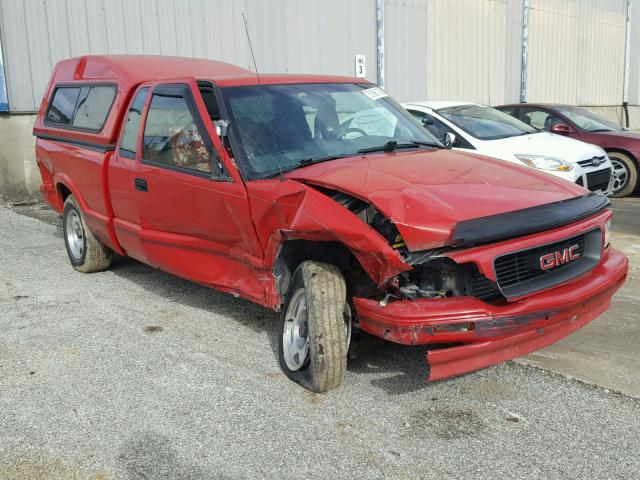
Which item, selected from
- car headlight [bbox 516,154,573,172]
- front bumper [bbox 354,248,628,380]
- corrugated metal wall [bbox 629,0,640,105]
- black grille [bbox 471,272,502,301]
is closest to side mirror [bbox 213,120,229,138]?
front bumper [bbox 354,248,628,380]

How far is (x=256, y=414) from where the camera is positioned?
11.5 feet

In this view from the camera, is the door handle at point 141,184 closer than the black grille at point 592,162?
Yes

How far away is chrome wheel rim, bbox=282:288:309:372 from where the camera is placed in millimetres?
3828

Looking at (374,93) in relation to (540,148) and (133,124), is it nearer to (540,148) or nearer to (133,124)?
(133,124)

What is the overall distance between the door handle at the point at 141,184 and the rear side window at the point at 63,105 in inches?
74.3

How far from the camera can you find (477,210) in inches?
134

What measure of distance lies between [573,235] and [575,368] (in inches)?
35.6

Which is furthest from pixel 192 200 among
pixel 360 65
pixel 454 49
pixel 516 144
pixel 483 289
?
pixel 454 49

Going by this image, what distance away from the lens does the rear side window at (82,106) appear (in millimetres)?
5980

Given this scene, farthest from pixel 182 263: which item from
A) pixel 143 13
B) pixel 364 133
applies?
pixel 143 13

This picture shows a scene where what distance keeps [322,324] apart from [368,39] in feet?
39.3

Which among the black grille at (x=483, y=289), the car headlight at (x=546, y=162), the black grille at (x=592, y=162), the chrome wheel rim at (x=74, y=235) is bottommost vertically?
the chrome wheel rim at (x=74, y=235)

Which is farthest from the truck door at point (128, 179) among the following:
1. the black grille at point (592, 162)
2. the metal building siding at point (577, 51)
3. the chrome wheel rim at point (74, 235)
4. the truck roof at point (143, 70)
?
the metal building siding at point (577, 51)

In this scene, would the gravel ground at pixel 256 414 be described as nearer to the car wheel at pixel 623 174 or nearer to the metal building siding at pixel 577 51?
the car wheel at pixel 623 174
